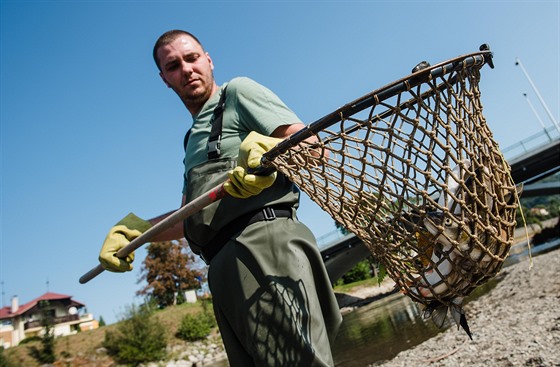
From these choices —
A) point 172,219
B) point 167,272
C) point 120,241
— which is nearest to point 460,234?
point 172,219

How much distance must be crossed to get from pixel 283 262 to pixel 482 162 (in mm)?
925

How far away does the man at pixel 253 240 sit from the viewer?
1593 mm

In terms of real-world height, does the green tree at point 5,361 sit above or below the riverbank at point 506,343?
above

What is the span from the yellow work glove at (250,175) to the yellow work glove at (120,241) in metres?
1.31

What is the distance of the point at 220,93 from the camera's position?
218 centimetres

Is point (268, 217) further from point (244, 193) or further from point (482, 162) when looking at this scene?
point (482, 162)

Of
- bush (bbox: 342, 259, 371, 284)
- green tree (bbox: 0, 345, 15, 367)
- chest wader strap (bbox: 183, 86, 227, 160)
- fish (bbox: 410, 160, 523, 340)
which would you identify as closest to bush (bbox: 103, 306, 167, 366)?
green tree (bbox: 0, 345, 15, 367)

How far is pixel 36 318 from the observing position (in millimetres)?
43781

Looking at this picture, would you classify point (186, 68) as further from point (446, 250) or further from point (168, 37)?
point (446, 250)

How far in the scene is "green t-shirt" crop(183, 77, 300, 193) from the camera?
1.95 m

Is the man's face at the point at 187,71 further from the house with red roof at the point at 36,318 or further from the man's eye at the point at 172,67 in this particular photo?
the house with red roof at the point at 36,318

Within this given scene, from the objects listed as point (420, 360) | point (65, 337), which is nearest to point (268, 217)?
→ point (420, 360)

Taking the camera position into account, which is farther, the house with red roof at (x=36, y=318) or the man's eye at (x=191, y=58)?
the house with red roof at (x=36, y=318)

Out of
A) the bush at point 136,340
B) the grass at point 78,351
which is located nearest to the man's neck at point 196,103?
the bush at point 136,340
